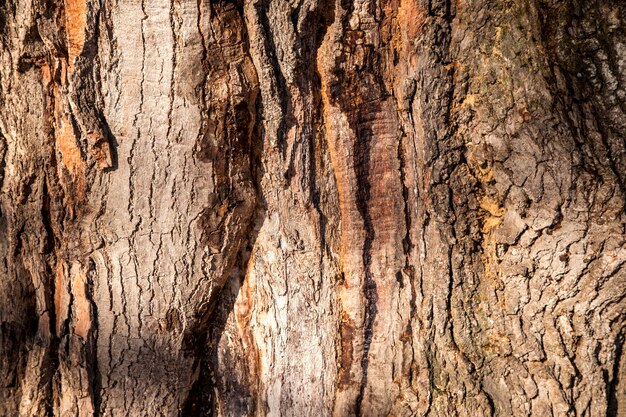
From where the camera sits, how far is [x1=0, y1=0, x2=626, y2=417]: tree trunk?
1277mm

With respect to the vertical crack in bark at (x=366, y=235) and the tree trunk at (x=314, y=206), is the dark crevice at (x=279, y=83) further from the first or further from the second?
the vertical crack in bark at (x=366, y=235)

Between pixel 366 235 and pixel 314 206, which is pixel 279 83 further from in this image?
pixel 366 235

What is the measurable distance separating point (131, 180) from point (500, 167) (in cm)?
99

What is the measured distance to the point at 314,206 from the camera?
4.59 feet

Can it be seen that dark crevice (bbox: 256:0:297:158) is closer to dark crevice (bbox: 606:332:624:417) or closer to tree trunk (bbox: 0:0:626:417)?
tree trunk (bbox: 0:0:626:417)

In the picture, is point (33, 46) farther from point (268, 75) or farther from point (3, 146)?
point (268, 75)

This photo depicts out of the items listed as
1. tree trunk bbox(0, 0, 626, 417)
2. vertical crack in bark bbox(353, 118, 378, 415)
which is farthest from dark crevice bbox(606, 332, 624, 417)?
vertical crack in bark bbox(353, 118, 378, 415)

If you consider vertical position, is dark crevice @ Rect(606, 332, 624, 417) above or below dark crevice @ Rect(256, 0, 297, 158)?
below

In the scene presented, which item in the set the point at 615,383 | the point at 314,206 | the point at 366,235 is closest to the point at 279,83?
the point at 314,206

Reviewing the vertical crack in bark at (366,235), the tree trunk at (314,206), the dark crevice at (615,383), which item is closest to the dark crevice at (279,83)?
the tree trunk at (314,206)

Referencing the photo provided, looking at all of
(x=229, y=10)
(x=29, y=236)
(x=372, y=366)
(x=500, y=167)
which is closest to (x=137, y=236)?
(x=29, y=236)

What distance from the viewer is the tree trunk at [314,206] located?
4.19 ft

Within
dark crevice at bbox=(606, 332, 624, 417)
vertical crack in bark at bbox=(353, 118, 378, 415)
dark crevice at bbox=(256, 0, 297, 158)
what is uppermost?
dark crevice at bbox=(256, 0, 297, 158)

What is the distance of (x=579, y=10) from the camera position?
1.28 metres
